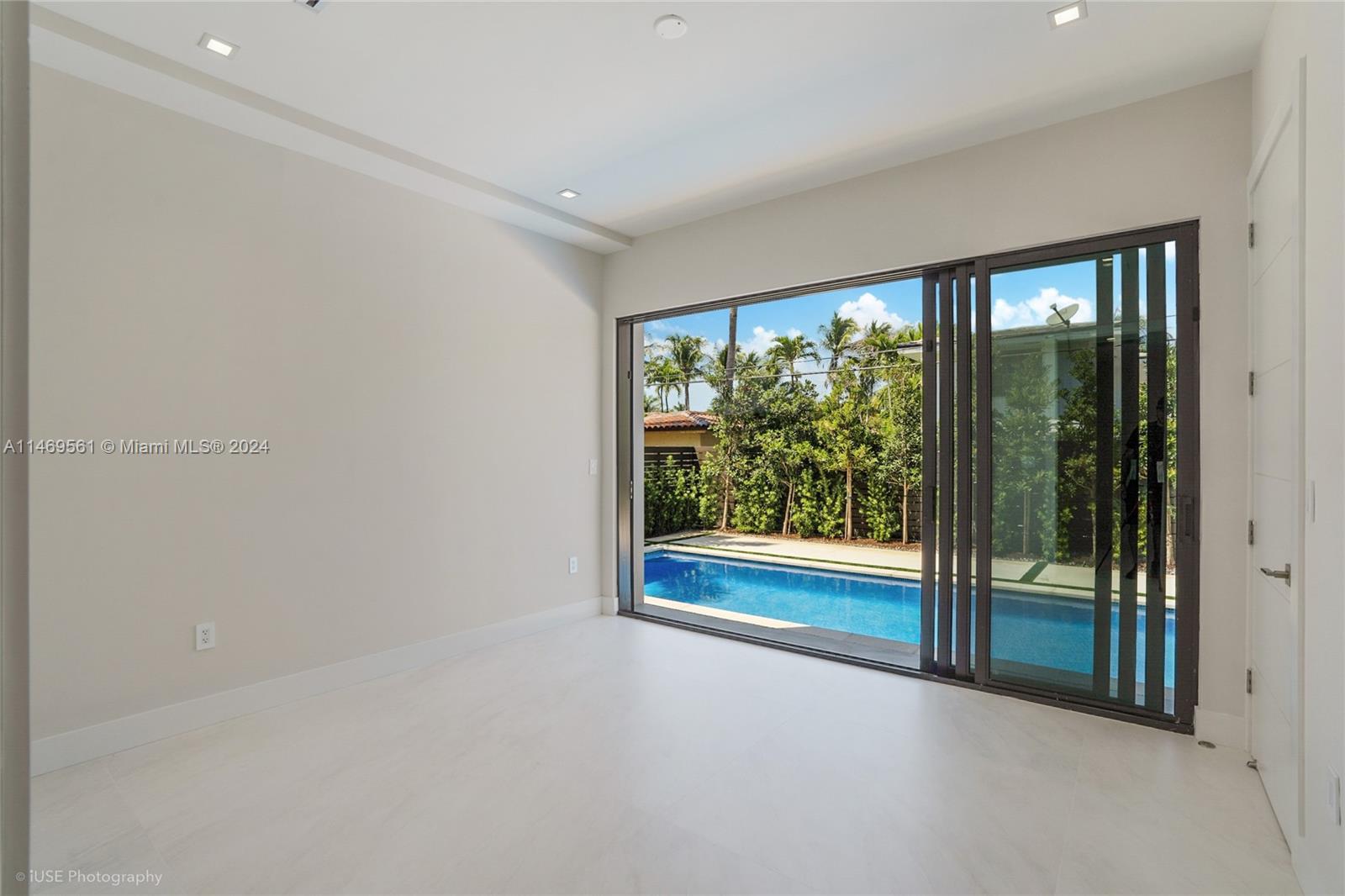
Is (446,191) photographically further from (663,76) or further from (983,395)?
(983,395)

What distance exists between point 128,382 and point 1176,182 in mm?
4603

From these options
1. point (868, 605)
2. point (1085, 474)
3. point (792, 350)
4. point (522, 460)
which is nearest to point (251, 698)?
point (522, 460)

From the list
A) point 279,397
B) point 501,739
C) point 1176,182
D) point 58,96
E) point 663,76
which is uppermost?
point 663,76

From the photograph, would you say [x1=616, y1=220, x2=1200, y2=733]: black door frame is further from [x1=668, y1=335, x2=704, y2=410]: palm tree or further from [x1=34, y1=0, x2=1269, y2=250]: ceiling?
[x1=668, y1=335, x2=704, y2=410]: palm tree

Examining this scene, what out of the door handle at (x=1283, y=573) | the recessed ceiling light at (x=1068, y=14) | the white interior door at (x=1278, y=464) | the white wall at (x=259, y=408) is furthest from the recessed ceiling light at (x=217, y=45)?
Answer: the door handle at (x=1283, y=573)

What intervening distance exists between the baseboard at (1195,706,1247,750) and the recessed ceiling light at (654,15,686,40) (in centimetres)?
351

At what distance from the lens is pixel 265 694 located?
316 cm

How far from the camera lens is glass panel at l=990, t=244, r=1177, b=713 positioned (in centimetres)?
295

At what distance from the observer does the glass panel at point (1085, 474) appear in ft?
9.69

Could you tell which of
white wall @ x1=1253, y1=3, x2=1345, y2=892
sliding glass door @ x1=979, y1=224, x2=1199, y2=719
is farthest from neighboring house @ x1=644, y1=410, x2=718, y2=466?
white wall @ x1=1253, y1=3, x2=1345, y2=892

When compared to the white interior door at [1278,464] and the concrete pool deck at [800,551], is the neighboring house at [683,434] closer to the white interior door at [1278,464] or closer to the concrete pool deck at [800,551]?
the concrete pool deck at [800,551]

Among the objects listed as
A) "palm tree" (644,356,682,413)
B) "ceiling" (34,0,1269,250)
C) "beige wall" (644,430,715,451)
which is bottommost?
"beige wall" (644,430,715,451)

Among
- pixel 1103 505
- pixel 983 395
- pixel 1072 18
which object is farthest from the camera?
pixel 983 395

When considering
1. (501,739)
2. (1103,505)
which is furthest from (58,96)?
(1103,505)
